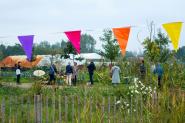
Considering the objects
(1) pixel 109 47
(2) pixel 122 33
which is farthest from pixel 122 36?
(1) pixel 109 47

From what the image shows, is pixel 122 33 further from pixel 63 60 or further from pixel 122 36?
pixel 63 60

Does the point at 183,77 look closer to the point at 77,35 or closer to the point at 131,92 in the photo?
the point at 131,92

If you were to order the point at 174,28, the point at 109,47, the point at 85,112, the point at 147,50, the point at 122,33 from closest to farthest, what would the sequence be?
1. the point at 85,112
2. the point at 174,28
3. the point at 122,33
4. the point at 147,50
5. the point at 109,47

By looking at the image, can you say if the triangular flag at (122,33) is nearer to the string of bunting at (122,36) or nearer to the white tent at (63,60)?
the string of bunting at (122,36)

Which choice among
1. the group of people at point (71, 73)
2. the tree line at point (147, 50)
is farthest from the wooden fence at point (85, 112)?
the group of people at point (71, 73)

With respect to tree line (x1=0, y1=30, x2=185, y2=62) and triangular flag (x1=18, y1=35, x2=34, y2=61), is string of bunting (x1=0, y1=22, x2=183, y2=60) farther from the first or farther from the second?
tree line (x1=0, y1=30, x2=185, y2=62)

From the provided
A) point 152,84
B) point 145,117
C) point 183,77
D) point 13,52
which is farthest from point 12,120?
point 13,52

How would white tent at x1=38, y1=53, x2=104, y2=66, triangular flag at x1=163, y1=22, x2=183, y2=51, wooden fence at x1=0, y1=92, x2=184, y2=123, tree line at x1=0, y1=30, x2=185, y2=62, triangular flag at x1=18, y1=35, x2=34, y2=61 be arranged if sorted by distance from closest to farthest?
wooden fence at x1=0, y1=92, x2=184, y2=123
triangular flag at x1=163, y1=22, x2=183, y2=51
triangular flag at x1=18, y1=35, x2=34, y2=61
tree line at x1=0, y1=30, x2=185, y2=62
white tent at x1=38, y1=53, x2=104, y2=66

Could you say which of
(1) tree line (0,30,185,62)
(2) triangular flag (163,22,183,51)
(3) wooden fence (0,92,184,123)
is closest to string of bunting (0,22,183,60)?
(2) triangular flag (163,22,183,51)

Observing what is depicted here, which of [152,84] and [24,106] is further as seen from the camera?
[152,84]

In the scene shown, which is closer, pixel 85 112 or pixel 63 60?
pixel 85 112

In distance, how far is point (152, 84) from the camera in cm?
1366

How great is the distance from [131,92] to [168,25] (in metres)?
2.61

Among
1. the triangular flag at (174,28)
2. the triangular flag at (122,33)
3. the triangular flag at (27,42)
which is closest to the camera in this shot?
the triangular flag at (174,28)
